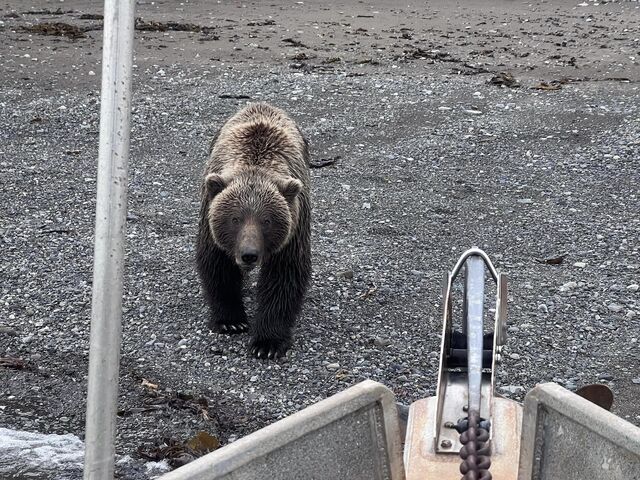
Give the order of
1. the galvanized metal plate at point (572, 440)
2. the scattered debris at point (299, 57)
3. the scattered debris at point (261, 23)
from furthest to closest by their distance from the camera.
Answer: the scattered debris at point (261, 23) < the scattered debris at point (299, 57) < the galvanized metal plate at point (572, 440)

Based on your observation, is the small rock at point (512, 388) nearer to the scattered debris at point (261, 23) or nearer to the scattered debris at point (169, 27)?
the scattered debris at point (169, 27)

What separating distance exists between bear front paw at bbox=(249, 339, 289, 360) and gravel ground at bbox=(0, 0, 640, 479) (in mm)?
59

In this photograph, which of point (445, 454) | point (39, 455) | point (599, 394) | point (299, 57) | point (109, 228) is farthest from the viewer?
point (299, 57)

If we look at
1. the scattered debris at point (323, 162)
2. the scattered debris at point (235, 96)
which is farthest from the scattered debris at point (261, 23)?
the scattered debris at point (323, 162)

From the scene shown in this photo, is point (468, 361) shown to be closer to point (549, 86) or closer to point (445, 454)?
point (445, 454)

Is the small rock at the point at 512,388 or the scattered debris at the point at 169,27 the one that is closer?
the small rock at the point at 512,388

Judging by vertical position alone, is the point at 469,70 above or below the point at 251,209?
above

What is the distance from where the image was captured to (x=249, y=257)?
4.77 metres

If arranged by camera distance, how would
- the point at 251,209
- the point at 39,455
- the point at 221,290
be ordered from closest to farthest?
1. the point at 39,455
2. the point at 251,209
3. the point at 221,290

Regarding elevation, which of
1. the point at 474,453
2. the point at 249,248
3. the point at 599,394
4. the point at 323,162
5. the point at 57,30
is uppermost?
the point at 57,30

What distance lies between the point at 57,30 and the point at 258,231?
26.4ft

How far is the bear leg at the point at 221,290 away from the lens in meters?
5.17

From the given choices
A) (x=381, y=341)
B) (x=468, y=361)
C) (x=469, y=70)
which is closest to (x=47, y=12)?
(x=469, y=70)

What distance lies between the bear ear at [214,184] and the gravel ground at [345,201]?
752 mm
